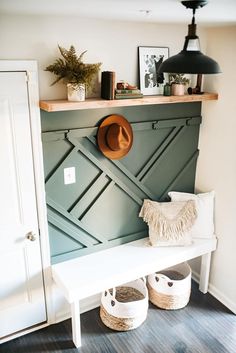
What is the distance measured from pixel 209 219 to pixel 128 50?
164cm

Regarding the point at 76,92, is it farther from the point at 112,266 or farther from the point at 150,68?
the point at 112,266

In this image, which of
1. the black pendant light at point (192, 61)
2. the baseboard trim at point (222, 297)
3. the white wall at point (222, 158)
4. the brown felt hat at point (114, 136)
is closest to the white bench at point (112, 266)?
the white wall at point (222, 158)

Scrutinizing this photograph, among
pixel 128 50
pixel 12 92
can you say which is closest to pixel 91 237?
pixel 12 92

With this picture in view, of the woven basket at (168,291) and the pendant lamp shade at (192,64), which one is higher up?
the pendant lamp shade at (192,64)

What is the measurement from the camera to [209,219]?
2.94m

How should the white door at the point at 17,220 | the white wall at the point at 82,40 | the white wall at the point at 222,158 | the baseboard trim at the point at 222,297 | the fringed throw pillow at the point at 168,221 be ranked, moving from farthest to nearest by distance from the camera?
the baseboard trim at the point at 222,297 < the fringed throw pillow at the point at 168,221 < the white wall at the point at 222,158 < the white door at the point at 17,220 < the white wall at the point at 82,40

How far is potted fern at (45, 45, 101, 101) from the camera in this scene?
2.12 metres

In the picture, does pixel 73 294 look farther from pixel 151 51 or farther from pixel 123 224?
pixel 151 51

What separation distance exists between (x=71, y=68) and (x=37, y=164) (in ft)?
2.33

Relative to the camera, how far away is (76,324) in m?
2.48

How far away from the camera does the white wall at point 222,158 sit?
2.62 meters

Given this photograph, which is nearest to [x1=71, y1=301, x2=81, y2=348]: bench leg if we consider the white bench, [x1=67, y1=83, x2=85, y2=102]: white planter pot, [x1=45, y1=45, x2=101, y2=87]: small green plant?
the white bench

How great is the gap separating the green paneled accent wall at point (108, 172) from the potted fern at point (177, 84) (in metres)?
0.16

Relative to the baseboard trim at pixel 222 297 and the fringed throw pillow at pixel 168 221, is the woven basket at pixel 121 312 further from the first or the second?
the baseboard trim at pixel 222 297
